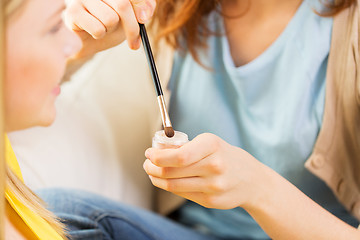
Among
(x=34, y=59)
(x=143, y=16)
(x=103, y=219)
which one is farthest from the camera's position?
(x=103, y=219)

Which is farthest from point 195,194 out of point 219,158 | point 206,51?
point 206,51

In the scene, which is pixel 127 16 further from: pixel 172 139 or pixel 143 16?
pixel 172 139

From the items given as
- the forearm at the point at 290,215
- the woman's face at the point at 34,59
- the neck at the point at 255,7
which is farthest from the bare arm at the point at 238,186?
the neck at the point at 255,7

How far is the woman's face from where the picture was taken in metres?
0.30

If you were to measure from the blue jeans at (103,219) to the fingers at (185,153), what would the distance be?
0.22m

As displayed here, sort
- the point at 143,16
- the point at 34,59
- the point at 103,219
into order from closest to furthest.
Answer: the point at 34,59 < the point at 143,16 < the point at 103,219

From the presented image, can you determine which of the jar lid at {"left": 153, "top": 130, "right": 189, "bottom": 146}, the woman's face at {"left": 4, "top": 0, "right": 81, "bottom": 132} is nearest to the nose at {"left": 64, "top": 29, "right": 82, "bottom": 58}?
the woman's face at {"left": 4, "top": 0, "right": 81, "bottom": 132}

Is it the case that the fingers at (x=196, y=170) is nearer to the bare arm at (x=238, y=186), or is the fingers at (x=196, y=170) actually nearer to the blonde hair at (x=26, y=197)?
the bare arm at (x=238, y=186)

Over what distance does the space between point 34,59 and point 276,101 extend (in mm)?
358

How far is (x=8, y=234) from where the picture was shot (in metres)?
0.35

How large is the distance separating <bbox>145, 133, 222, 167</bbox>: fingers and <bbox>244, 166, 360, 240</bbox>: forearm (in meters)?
0.10

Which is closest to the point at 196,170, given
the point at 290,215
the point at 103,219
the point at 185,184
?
A: the point at 185,184

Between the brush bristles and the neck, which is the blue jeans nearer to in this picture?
the brush bristles

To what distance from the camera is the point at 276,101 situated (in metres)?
0.58
